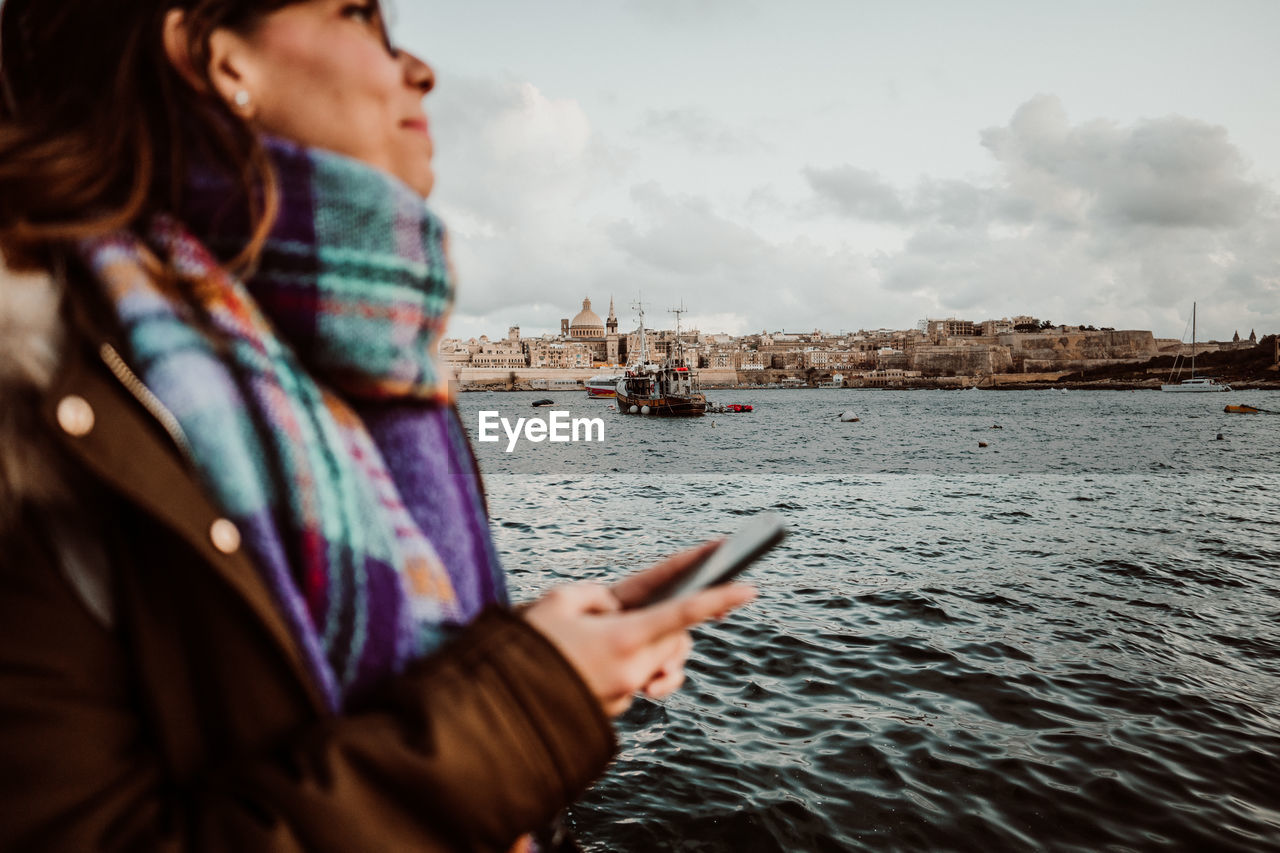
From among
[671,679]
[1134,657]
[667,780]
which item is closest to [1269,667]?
[1134,657]

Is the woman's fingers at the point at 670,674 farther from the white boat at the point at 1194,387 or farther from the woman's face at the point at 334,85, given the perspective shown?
the white boat at the point at 1194,387

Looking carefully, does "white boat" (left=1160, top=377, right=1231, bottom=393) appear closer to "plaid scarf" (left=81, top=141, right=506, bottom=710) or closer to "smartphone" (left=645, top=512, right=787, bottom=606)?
"smartphone" (left=645, top=512, right=787, bottom=606)

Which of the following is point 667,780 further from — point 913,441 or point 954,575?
point 913,441

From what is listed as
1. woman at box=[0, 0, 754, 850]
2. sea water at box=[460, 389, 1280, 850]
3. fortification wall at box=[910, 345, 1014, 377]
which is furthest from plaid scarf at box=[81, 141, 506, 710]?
fortification wall at box=[910, 345, 1014, 377]

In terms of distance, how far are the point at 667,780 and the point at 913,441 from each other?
43867 mm

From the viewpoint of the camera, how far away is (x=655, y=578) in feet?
3.68

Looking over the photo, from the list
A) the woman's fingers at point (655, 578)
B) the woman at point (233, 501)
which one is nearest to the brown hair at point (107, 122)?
the woman at point (233, 501)

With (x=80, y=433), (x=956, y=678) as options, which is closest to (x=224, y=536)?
(x=80, y=433)

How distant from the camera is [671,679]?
1.10 m

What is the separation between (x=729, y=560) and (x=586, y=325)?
601 ft

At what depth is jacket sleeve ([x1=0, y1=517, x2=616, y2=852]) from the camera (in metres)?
0.69

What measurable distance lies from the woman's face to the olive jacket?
1.25 ft

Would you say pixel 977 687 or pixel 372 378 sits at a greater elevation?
pixel 372 378

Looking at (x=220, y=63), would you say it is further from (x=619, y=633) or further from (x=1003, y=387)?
(x=1003, y=387)
